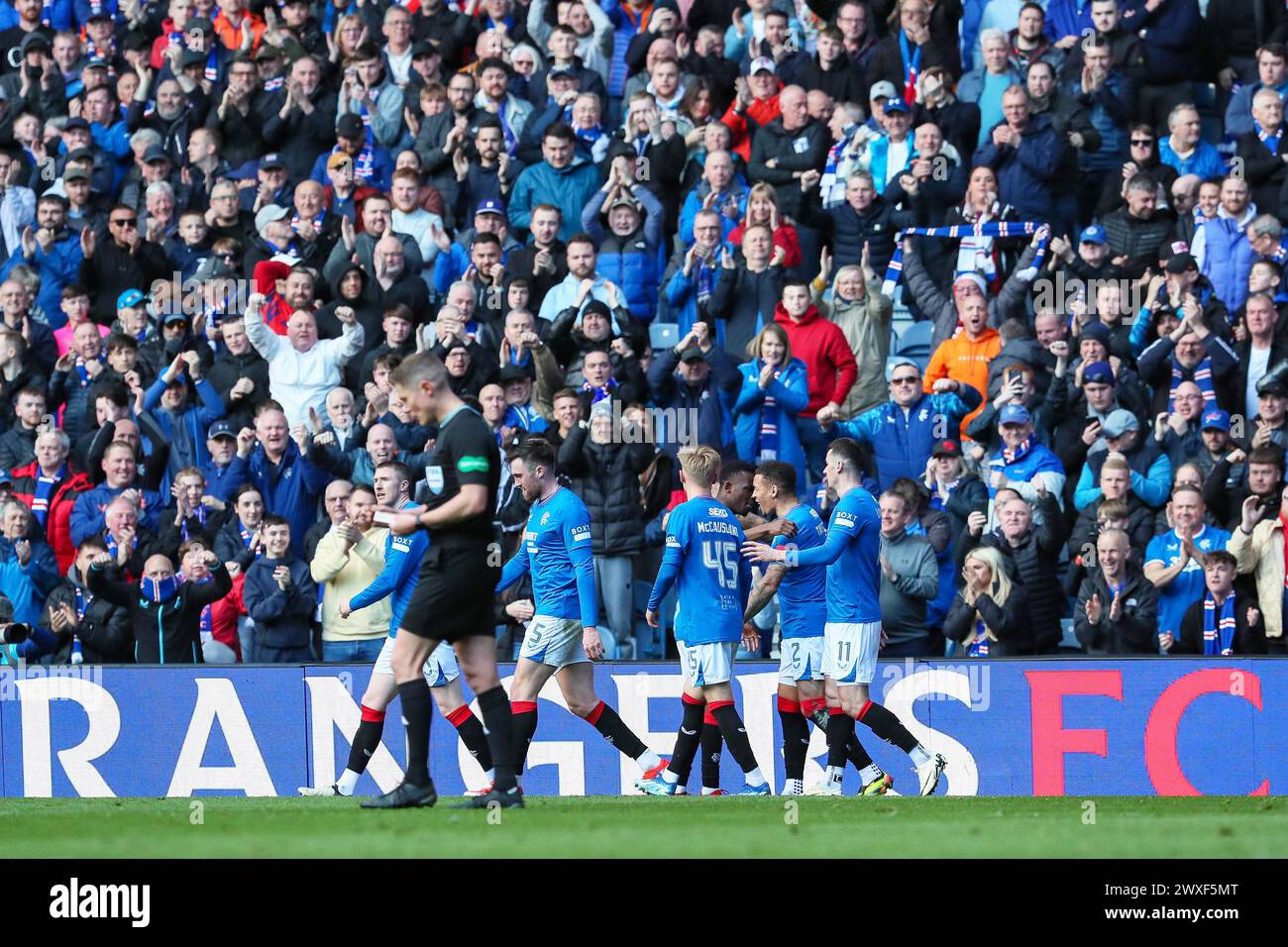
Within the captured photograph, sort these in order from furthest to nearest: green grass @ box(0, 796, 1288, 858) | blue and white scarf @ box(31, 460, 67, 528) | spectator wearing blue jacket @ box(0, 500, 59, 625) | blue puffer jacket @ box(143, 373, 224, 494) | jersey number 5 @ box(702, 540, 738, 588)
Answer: blue puffer jacket @ box(143, 373, 224, 494), blue and white scarf @ box(31, 460, 67, 528), spectator wearing blue jacket @ box(0, 500, 59, 625), jersey number 5 @ box(702, 540, 738, 588), green grass @ box(0, 796, 1288, 858)

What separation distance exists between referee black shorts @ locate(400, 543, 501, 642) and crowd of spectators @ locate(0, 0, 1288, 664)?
12.0ft

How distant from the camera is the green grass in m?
9.02

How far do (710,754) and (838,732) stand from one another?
911 mm

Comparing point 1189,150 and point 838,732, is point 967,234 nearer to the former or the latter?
point 1189,150

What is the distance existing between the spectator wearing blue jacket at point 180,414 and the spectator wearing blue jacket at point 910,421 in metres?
5.30

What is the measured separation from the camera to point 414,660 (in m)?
10.4

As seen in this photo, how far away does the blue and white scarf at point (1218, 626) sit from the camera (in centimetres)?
1429

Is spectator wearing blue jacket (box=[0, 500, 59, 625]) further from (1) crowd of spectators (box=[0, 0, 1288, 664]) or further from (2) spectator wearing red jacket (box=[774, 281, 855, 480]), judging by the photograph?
(2) spectator wearing red jacket (box=[774, 281, 855, 480])

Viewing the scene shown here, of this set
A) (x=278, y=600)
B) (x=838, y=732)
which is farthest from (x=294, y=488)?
(x=838, y=732)

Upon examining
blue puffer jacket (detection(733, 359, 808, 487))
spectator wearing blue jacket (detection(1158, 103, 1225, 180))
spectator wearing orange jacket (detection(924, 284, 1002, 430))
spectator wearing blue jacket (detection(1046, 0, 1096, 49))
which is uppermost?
spectator wearing blue jacket (detection(1046, 0, 1096, 49))

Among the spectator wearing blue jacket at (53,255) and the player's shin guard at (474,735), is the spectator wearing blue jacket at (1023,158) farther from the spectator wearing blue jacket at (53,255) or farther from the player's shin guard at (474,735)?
the spectator wearing blue jacket at (53,255)

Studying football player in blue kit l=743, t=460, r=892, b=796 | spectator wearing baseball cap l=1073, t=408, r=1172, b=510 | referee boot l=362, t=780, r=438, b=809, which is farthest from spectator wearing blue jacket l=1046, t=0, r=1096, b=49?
referee boot l=362, t=780, r=438, b=809

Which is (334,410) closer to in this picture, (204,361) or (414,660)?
(204,361)

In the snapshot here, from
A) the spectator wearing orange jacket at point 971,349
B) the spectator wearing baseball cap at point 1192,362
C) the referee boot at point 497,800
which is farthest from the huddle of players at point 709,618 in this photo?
the spectator wearing baseball cap at point 1192,362
